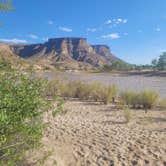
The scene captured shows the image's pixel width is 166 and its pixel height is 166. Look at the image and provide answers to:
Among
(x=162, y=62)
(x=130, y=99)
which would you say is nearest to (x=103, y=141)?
(x=130, y=99)

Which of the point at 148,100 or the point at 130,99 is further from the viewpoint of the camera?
the point at 130,99

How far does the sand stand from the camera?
5.30 metres

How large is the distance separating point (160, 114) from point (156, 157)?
16.4ft

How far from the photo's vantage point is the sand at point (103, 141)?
530cm

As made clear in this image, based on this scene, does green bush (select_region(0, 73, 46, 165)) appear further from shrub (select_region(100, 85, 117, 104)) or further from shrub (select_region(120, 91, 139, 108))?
shrub (select_region(100, 85, 117, 104))

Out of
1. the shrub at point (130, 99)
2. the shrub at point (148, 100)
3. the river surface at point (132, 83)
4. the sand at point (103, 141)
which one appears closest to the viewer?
the sand at point (103, 141)

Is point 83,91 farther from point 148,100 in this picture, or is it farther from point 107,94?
point 148,100

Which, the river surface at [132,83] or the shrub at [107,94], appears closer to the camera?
the shrub at [107,94]

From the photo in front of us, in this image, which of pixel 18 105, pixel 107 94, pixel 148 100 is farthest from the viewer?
pixel 107 94

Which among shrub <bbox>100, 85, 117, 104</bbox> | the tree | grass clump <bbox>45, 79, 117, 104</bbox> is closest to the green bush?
shrub <bbox>100, 85, 117, 104</bbox>

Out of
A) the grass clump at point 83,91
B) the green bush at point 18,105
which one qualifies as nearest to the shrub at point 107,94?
the grass clump at point 83,91

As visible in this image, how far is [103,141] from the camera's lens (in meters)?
6.53

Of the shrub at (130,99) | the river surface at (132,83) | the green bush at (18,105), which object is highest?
the green bush at (18,105)

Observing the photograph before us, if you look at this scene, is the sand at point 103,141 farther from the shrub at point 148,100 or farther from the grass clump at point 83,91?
the grass clump at point 83,91
